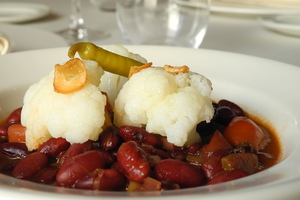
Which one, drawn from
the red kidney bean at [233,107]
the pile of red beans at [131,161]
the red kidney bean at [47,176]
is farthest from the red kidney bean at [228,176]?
the red kidney bean at [233,107]

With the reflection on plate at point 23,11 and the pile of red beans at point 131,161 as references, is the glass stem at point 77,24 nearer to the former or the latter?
the reflection on plate at point 23,11

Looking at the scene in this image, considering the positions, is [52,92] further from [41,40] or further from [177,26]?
[177,26]

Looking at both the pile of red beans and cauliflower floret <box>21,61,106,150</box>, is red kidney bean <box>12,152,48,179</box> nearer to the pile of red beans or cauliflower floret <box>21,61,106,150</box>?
the pile of red beans

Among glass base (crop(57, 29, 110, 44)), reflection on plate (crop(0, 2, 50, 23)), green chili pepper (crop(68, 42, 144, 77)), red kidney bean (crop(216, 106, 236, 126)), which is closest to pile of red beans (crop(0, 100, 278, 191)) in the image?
red kidney bean (crop(216, 106, 236, 126))

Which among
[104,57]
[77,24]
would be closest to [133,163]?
[104,57]

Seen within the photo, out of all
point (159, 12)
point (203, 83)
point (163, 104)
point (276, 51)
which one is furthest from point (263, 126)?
point (159, 12)

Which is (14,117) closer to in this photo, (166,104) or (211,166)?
(166,104)
